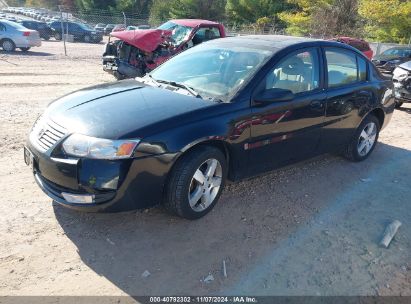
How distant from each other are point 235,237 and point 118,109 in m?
1.56

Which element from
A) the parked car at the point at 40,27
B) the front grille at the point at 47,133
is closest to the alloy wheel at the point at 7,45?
the parked car at the point at 40,27

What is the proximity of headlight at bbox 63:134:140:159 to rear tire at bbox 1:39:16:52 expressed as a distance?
57.0ft

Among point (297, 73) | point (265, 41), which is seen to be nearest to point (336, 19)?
point (265, 41)

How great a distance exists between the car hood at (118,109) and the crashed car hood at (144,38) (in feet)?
21.1

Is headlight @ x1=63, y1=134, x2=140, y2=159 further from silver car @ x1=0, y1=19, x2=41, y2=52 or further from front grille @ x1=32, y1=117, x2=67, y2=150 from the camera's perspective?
silver car @ x1=0, y1=19, x2=41, y2=52

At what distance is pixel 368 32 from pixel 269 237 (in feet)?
111

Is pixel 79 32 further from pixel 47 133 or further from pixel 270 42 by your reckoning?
pixel 47 133

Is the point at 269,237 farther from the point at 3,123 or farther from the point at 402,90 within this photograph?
the point at 402,90

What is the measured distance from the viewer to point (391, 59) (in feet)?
53.5

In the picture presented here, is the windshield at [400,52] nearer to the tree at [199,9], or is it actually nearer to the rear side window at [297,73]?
the rear side window at [297,73]

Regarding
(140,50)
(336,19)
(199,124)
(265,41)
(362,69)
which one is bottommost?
(140,50)

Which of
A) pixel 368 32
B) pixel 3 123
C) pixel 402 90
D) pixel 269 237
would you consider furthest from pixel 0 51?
pixel 368 32

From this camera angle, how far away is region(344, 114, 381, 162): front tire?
17.8 feet

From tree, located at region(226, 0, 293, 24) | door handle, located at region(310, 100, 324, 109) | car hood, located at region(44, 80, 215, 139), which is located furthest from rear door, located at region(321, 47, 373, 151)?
tree, located at region(226, 0, 293, 24)
